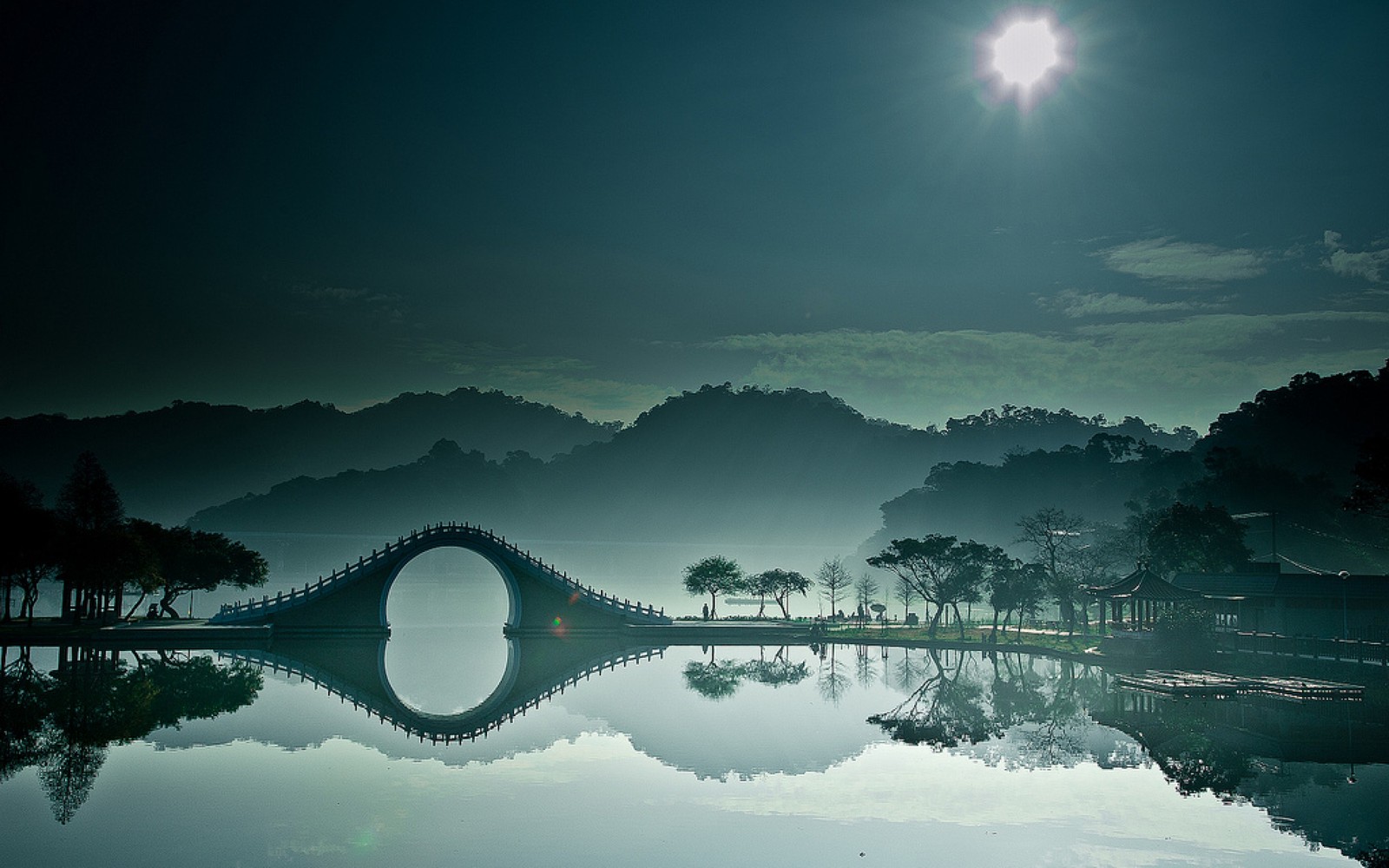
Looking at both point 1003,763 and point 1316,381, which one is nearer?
point 1003,763

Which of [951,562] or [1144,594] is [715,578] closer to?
[951,562]

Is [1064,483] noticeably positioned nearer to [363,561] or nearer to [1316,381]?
[1316,381]

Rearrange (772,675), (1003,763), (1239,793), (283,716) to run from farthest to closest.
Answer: (772,675) → (283,716) → (1003,763) → (1239,793)

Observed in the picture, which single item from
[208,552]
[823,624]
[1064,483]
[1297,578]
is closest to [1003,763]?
[1297,578]

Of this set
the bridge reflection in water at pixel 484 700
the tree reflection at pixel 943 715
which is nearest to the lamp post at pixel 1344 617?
the tree reflection at pixel 943 715

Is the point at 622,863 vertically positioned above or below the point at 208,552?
below

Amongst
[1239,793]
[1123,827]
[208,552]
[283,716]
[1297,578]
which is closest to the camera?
[1123,827]

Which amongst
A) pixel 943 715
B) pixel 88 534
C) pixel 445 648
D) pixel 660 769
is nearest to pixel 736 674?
pixel 943 715

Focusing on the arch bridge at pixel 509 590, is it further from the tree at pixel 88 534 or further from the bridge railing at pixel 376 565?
the tree at pixel 88 534
